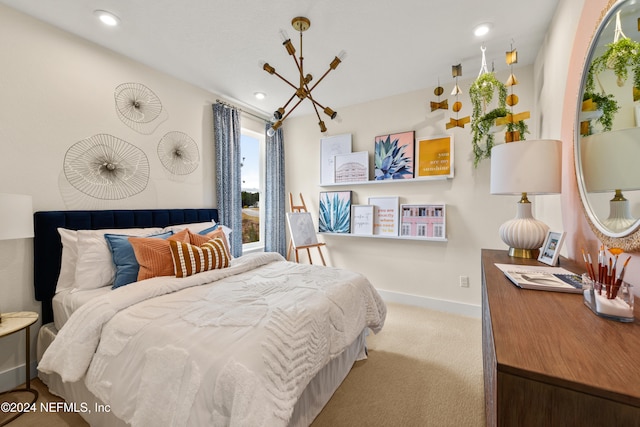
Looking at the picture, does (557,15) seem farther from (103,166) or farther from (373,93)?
(103,166)

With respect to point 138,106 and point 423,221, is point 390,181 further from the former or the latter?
point 138,106

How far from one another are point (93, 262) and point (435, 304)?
3430mm

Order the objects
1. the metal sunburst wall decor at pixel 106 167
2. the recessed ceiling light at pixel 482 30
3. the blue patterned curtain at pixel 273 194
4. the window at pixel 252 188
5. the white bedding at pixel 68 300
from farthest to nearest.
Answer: the blue patterned curtain at pixel 273 194 < the window at pixel 252 188 < the metal sunburst wall decor at pixel 106 167 < the recessed ceiling light at pixel 482 30 < the white bedding at pixel 68 300

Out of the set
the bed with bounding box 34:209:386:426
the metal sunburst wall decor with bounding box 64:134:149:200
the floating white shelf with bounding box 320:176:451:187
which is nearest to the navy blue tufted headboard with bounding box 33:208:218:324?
the bed with bounding box 34:209:386:426

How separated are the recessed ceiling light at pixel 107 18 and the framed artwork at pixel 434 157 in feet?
10.2

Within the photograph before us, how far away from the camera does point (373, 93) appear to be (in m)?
3.39

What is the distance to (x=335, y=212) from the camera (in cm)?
386

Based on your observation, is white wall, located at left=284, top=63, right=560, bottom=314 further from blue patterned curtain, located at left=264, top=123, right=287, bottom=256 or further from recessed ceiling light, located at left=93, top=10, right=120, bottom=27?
recessed ceiling light, located at left=93, top=10, right=120, bottom=27

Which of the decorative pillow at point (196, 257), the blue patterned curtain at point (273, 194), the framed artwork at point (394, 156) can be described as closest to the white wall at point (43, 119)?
the decorative pillow at point (196, 257)

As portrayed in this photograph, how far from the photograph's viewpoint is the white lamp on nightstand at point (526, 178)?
1.49 metres

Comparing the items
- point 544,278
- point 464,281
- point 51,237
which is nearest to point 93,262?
point 51,237

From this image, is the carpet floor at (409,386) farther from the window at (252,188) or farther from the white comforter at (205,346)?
the window at (252,188)

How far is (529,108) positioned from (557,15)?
40.7 inches

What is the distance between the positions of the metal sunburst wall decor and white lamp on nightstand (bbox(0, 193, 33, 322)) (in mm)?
609
